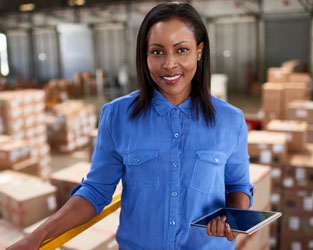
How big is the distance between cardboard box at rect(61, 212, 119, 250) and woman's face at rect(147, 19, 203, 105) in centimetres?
114

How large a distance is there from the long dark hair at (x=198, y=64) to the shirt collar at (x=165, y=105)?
0.06ft

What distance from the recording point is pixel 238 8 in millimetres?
15898

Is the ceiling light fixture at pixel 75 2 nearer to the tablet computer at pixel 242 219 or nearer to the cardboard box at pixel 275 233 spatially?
the cardboard box at pixel 275 233

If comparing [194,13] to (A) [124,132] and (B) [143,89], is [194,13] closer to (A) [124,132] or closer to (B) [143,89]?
(B) [143,89]

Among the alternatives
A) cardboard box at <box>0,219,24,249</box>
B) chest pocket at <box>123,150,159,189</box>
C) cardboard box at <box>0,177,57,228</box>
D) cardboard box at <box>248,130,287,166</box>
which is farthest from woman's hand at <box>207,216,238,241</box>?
cardboard box at <box>248,130,287,166</box>

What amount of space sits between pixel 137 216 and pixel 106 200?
13cm

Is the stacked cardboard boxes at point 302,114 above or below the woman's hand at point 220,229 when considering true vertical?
below

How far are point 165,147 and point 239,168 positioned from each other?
0.32 m

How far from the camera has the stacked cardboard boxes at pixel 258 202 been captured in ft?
8.87

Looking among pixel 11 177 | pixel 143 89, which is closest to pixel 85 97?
pixel 11 177

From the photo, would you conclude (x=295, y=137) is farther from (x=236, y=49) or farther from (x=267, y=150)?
(x=236, y=49)

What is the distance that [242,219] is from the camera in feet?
4.13

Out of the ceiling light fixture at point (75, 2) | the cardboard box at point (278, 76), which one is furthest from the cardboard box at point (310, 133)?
the ceiling light fixture at point (75, 2)

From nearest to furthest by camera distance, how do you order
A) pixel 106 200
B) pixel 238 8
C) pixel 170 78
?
pixel 170 78 → pixel 106 200 → pixel 238 8
